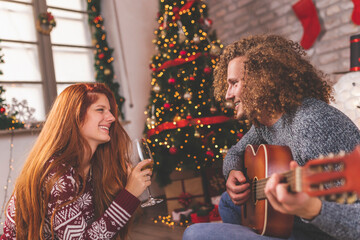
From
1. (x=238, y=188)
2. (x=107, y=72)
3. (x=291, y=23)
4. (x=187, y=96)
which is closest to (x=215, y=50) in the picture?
(x=187, y=96)

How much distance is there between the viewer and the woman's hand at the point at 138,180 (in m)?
1.36

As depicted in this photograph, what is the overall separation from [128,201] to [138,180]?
0.34 ft

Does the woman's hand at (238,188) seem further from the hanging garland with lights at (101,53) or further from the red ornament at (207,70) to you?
the hanging garland with lights at (101,53)

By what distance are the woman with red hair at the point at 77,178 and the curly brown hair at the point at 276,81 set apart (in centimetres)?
57

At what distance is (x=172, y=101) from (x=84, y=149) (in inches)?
82.7

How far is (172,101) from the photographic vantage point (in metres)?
3.53

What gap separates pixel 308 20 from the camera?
10.8 ft

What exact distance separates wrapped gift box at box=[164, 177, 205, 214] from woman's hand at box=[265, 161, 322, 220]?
2.57 metres

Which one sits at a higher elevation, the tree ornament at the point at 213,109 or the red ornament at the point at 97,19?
the red ornament at the point at 97,19

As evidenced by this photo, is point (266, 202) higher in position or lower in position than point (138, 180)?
lower

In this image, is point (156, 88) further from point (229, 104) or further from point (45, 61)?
point (45, 61)

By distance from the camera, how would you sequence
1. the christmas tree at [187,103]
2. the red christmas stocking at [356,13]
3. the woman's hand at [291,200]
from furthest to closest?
the christmas tree at [187,103]
the red christmas stocking at [356,13]
the woman's hand at [291,200]

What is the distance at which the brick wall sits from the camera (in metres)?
3.07

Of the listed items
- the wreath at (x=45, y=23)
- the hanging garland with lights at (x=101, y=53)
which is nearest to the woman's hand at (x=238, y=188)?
the hanging garland with lights at (x=101, y=53)
